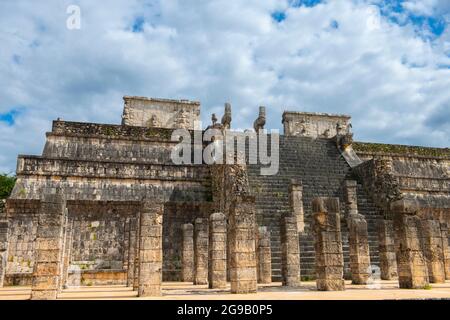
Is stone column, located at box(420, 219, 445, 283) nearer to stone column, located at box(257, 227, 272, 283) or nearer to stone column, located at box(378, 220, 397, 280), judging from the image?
stone column, located at box(378, 220, 397, 280)

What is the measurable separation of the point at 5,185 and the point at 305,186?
92.7 feet

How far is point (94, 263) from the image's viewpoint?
56.1 feet

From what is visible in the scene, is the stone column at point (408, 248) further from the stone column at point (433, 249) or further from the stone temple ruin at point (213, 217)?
the stone column at point (433, 249)

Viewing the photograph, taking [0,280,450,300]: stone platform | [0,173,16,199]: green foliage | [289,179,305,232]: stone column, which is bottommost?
[0,280,450,300]: stone platform

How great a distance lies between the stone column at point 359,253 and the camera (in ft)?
42.8

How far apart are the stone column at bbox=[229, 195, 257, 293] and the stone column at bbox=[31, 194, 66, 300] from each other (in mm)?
3798

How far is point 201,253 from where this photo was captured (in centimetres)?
1491

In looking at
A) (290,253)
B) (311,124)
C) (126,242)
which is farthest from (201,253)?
(311,124)

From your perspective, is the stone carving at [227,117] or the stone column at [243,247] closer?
the stone column at [243,247]

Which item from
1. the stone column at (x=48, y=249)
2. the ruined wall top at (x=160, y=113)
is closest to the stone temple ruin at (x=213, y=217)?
the stone column at (x=48, y=249)

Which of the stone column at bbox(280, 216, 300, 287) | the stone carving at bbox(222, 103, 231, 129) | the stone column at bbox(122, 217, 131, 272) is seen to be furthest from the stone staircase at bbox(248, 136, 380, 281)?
the stone column at bbox(122, 217, 131, 272)

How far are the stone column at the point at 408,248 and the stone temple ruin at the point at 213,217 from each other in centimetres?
3

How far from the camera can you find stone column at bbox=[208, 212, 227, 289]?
11.7 meters
